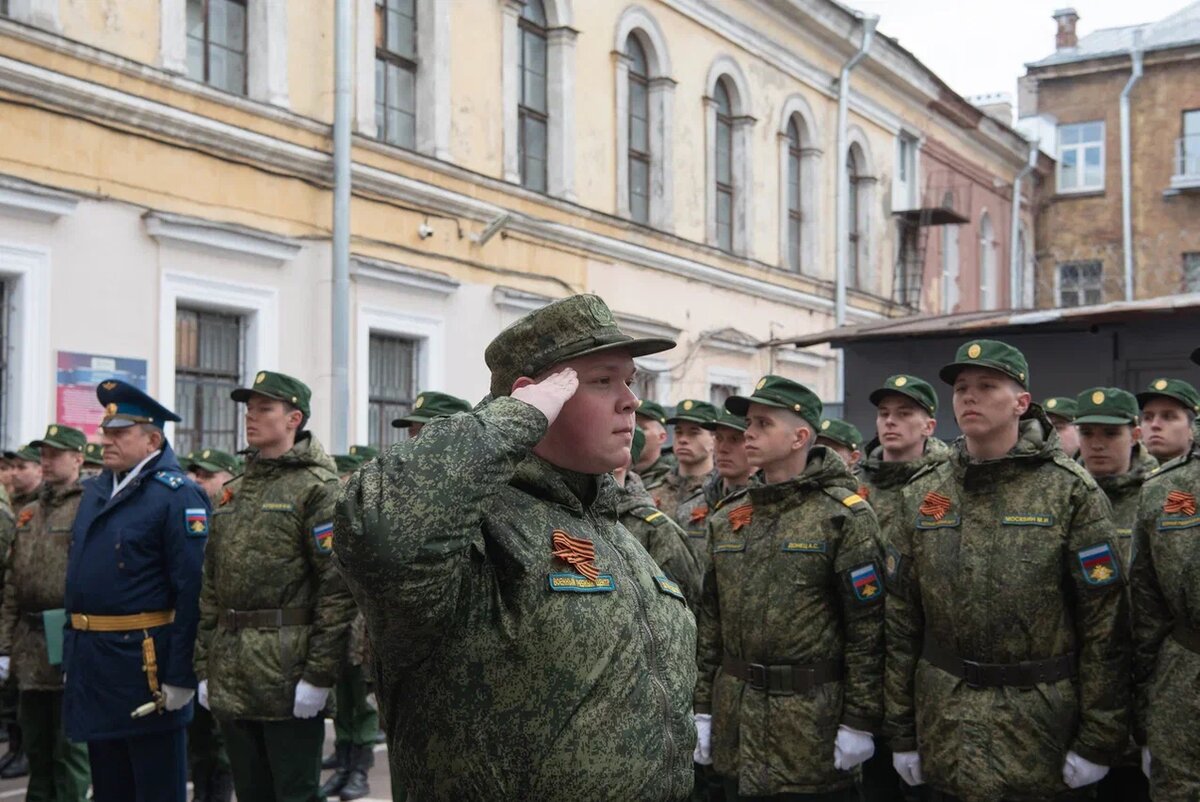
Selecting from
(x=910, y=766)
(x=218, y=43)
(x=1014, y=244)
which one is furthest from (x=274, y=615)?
(x=1014, y=244)

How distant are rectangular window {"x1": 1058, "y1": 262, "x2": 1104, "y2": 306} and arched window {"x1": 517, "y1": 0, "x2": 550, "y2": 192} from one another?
2163cm

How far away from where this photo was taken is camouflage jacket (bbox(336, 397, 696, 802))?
247 cm

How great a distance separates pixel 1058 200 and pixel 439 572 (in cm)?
3578

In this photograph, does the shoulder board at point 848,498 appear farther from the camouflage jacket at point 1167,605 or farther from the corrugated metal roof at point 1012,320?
the corrugated metal roof at point 1012,320

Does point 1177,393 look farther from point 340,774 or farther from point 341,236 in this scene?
point 341,236

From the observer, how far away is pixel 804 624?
202 inches

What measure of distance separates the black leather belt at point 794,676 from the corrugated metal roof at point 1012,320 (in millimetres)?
8960

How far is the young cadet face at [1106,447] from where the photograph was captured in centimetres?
702

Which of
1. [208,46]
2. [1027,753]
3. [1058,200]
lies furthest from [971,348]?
[1058,200]

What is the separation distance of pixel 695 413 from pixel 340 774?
9.76ft

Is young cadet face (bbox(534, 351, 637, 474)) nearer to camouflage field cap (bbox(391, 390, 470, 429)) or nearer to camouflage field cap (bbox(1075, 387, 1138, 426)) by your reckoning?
camouflage field cap (bbox(1075, 387, 1138, 426))

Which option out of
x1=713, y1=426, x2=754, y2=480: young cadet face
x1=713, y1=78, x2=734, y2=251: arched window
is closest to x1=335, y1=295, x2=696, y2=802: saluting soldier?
x1=713, y1=426, x2=754, y2=480: young cadet face

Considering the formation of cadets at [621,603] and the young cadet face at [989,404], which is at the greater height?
the young cadet face at [989,404]

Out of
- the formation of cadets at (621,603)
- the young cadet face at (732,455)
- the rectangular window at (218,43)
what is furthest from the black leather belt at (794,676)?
the rectangular window at (218,43)
